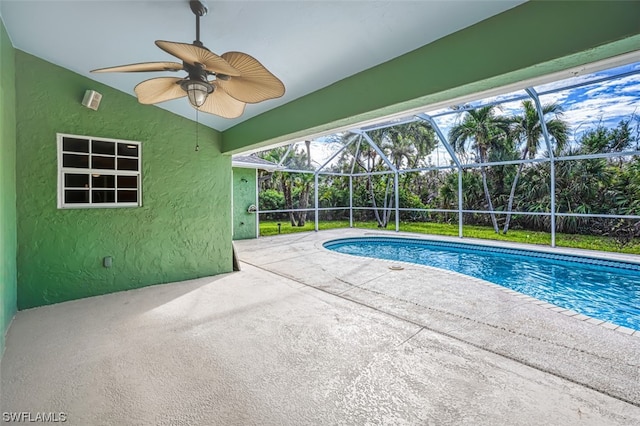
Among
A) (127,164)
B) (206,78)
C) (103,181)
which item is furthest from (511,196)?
(103,181)

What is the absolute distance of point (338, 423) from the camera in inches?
73.5

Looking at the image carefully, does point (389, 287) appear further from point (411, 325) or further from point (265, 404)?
point (265, 404)

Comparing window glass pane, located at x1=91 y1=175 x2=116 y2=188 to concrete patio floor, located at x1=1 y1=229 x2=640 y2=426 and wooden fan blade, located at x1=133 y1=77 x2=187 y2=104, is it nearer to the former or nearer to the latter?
concrete patio floor, located at x1=1 y1=229 x2=640 y2=426

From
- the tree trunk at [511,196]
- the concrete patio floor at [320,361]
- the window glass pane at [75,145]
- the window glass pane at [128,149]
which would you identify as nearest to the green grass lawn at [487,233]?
the tree trunk at [511,196]

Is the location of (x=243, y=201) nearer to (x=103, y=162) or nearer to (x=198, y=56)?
(x=103, y=162)

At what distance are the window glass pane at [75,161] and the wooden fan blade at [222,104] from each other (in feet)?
9.45

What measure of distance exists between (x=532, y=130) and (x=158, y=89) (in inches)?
447

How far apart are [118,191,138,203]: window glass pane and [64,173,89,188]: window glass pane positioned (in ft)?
1.47

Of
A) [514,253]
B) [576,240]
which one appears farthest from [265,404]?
[576,240]

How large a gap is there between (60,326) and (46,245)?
133cm

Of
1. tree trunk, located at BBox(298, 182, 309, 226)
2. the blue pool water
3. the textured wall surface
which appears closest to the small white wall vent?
the textured wall surface

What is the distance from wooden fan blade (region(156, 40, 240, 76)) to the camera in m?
1.66

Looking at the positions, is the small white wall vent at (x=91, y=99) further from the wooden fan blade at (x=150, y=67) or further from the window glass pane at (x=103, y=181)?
the wooden fan blade at (x=150, y=67)

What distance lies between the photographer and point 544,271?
21.9 feet
